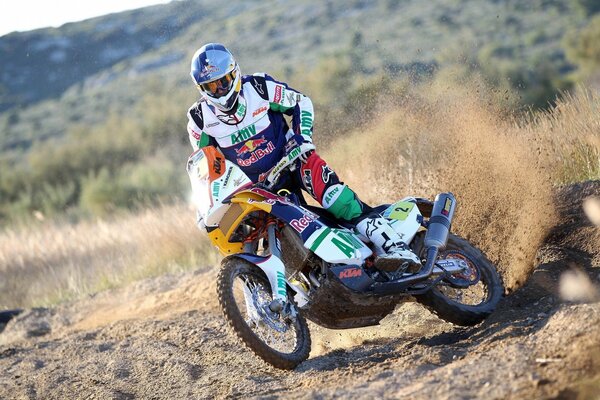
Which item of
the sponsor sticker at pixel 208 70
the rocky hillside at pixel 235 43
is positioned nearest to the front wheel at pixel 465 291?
the sponsor sticker at pixel 208 70

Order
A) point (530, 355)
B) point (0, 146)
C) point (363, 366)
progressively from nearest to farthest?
point (530, 355)
point (363, 366)
point (0, 146)

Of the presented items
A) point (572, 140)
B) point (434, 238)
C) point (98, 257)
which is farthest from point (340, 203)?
point (98, 257)

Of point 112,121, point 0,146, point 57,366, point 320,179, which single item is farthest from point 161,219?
point 0,146

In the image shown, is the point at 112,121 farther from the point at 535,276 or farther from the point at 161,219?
the point at 535,276

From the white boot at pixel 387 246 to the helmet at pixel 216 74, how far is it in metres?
1.49

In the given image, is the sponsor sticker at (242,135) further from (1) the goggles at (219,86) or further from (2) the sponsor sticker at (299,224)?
(2) the sponsor sticker at (299,224)

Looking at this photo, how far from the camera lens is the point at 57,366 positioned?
8727 millimetres

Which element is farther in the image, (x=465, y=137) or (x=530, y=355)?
(x=465, y=137)

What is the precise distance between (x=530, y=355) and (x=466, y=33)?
40.8 metres

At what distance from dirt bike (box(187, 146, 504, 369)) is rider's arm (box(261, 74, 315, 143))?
1.17ft

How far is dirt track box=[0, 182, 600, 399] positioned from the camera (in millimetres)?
4938

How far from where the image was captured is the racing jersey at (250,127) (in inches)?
281

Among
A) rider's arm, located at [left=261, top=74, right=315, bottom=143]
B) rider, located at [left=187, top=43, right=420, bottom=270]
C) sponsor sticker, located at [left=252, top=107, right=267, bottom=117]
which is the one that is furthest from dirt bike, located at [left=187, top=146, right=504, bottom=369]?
sponsor sticker, located at [left=252, top=107, right=267, bottom=117]

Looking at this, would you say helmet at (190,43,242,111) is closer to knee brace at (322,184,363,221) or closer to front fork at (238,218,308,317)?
knee brace at (322,184,363,221)
